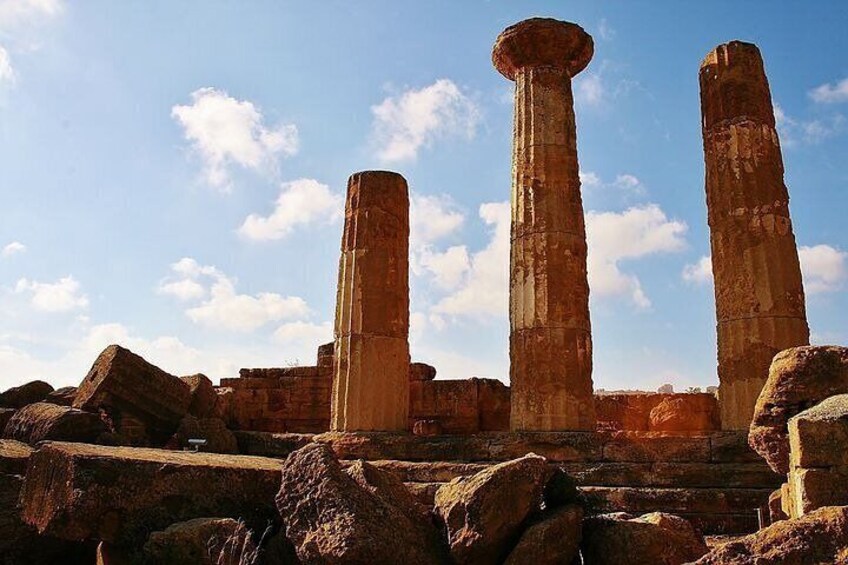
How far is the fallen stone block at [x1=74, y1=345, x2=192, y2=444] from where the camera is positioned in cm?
1206

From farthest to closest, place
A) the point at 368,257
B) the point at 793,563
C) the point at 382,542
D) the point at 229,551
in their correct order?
the point at 368,257 < the point at 229,551 < the point at 382,542 < the point at 793,563

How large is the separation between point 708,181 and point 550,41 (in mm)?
3570

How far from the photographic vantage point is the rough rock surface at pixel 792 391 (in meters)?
6.74

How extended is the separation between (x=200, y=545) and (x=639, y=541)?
3.22 meters

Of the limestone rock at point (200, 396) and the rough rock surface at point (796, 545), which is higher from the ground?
the limestone rock at point (200, 396)

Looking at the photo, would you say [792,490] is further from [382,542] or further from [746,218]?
[746,218]

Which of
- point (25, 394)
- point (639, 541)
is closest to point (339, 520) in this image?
point (639, 541)

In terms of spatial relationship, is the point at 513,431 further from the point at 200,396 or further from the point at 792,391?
the point at 200,396

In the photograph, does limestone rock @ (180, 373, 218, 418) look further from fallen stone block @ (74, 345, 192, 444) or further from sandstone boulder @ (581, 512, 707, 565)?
sandstone boulder @ (581, 512, 707, 565)

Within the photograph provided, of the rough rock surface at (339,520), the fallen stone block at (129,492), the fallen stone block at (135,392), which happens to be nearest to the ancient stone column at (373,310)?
the fallen stone block at (135,392)

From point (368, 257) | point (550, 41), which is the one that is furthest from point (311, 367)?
point (550, 41)

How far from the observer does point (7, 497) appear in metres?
7.72

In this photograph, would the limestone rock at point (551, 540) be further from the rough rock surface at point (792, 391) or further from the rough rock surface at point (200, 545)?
the rough rock surface at point (792, 391)

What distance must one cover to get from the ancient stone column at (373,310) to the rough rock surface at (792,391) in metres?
7.22
